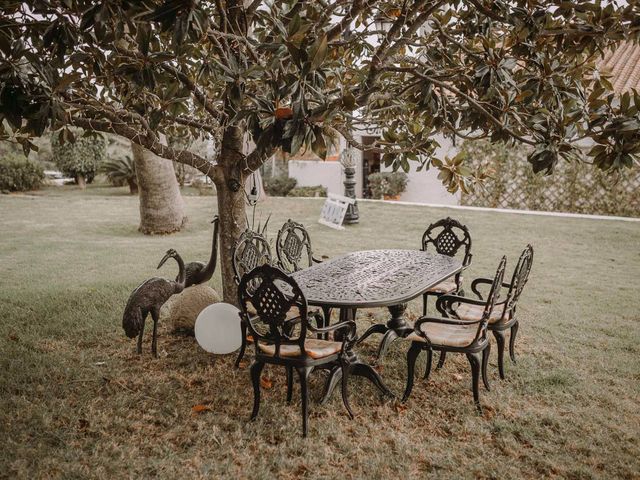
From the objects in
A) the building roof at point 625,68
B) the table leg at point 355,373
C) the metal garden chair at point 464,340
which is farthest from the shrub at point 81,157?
the metal garden chair at point 464,340

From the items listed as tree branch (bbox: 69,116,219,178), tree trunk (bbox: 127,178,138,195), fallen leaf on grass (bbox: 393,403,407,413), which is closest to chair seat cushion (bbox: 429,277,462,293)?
fallen leaf on grass (bbox: 393,403,407,413)

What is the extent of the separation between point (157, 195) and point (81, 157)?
9.92 meters

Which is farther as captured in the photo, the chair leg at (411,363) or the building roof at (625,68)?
the building roof at (625,68)

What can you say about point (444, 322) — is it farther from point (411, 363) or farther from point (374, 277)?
point (374, 277)

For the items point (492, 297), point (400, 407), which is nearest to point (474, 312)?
point (492, 297)

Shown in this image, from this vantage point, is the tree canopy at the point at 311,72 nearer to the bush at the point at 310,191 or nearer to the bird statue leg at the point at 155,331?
the bird statue leg at the point at 155,331

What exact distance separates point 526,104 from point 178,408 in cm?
343

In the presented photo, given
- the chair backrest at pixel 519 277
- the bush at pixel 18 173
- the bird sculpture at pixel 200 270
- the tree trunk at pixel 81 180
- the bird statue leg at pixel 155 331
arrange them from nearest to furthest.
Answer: the chair backrest at pixel 519 277 → the bird statue leg at pixel 155 331 → the bird sculpture at pixel 200 270 → the bush at pixel 18 173 → the tree trunk at pixel 81 180

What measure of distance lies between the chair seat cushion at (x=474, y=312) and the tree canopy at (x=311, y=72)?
3.93 feet

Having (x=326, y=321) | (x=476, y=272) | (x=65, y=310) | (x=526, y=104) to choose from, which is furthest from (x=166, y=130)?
(x=476, y=272)

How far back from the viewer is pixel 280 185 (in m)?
18.1

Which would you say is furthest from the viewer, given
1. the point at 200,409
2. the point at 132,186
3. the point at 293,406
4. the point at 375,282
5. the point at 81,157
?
the point at 81,157

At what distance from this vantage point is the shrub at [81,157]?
18217mm

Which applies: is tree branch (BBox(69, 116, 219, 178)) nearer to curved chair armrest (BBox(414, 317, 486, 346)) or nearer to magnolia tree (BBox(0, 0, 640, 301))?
magnolia tree (BBox(0, 0, 640, 301))
